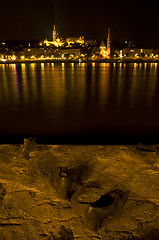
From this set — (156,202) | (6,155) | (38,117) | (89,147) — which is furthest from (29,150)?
(38,117)

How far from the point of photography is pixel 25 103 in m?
14.2

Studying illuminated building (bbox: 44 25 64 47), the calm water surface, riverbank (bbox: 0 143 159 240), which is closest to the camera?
riverbank (bbox: 0 143 159 240)

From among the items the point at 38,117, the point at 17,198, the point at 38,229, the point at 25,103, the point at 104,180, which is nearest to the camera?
the point at 38,229

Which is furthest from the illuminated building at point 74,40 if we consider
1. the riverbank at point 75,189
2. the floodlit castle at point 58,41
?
the riverbank at point 75,189

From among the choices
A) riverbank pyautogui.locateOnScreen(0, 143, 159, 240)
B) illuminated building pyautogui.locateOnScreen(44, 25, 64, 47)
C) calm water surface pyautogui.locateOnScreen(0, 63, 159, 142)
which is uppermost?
illuminated building pyautogui.locateOnScreen(44, 25, 64, 47)

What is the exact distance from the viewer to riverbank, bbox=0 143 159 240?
10.0ft

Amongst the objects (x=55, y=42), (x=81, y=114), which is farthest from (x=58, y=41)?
(x=81, y=114)

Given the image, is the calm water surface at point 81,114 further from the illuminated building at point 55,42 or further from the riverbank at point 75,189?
the illuminated building at point 55,42

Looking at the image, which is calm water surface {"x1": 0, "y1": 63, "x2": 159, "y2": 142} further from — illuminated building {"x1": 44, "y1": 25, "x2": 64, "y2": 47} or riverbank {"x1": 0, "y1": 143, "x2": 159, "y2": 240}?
illuminated building {"x1": 44, "y1": 25, "x2": 64, "y2": 47}

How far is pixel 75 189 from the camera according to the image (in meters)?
3.76

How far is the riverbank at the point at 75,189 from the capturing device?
120 inches

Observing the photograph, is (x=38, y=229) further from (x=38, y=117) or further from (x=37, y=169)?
(x=38, y=117)

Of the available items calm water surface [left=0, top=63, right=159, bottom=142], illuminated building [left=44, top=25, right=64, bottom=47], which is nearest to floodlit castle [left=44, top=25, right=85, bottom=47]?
illuminated building [left=44, top=25, right=64, bottom=47]

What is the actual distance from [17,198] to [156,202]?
2240 mm
